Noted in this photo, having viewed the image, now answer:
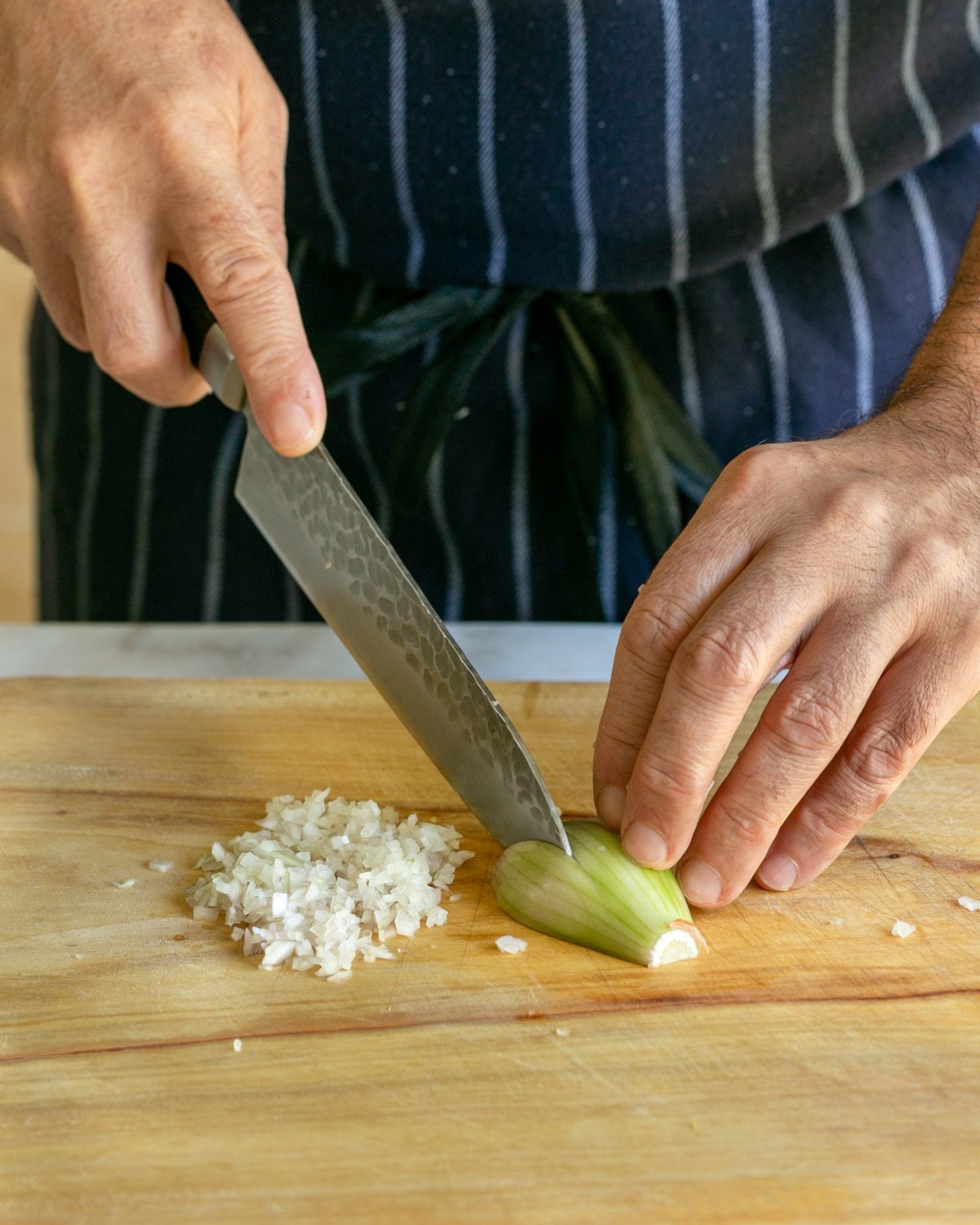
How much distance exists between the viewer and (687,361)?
1396mm

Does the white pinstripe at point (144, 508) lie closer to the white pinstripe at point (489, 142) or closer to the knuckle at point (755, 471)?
the white pinstripe at point (489, 142)

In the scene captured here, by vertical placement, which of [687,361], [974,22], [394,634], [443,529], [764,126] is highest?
[974,22]

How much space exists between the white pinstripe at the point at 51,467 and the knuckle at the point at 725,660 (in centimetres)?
109

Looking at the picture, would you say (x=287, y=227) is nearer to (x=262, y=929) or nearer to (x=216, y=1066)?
(x=262, y=929)

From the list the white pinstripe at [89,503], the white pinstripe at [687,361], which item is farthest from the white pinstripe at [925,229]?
the white pinstripe at [89,503]

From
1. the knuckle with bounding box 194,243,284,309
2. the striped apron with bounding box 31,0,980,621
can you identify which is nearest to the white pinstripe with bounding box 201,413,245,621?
the striped apron with bounding box 31,0,980,621

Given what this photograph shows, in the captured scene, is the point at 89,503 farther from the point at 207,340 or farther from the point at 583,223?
the point at 583,223

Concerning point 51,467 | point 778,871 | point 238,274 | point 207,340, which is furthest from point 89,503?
point 778,871

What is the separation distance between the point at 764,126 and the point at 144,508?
33.6 inches

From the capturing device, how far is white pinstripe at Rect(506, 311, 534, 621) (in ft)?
4.61

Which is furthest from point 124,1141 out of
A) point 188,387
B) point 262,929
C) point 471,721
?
point 188,387

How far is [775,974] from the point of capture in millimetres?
852

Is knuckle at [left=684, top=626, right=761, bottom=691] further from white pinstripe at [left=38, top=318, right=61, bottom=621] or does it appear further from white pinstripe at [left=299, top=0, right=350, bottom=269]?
white pinstripe at [left=38, top=318, right=61, bottom=621]

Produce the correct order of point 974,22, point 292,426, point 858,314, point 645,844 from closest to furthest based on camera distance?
point 645,844
point 292,426
point 974,22
point 858,314
